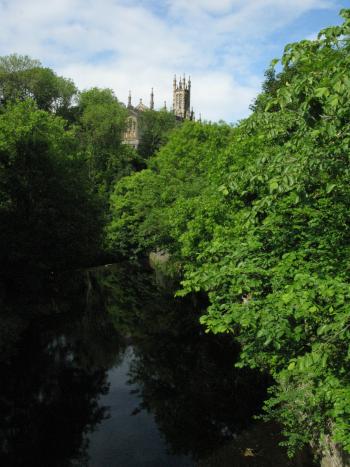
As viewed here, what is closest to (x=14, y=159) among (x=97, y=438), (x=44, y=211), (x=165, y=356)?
(x=44, y=211)

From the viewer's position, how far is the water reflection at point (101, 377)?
16109mm

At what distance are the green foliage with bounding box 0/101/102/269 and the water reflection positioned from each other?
3.10m

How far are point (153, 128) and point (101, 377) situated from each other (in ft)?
240

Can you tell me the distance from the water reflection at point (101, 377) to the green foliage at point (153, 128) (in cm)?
5882

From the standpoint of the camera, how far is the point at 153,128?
88.3 meters

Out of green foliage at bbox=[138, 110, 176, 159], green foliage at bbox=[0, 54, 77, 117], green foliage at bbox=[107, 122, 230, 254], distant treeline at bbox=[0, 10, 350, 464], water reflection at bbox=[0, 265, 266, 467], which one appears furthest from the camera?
green foliage at bbox=[138, 110, 176, 159]

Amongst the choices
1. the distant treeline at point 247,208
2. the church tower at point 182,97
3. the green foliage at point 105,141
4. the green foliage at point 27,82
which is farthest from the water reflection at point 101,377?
the church tower at point 182,97

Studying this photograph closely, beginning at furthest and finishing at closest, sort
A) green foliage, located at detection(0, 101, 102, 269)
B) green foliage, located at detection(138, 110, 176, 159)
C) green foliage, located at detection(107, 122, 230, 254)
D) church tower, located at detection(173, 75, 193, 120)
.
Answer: church tower, located at detection(173, 75, 193, 120), green foliage, located at detection(138, 110, 176, 159), green foliage, located at detection(107, 122, 230, 254), green foliage, located at detection(0, 101, 102, 269)

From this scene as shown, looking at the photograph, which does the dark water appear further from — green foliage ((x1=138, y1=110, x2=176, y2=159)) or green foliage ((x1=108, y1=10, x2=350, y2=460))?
green foliage ((x1=138, y1=110, x2=176, y2=159))

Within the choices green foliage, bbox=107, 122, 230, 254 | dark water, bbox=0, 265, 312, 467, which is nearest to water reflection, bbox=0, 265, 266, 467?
dark water, bbox=0, 265, 312, 467

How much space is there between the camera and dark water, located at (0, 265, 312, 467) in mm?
15336

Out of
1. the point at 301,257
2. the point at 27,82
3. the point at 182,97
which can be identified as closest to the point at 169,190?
the point at 301,257

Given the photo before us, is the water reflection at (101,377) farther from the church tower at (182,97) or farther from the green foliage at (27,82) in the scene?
the church tower at (182,97)

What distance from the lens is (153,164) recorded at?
162ft
